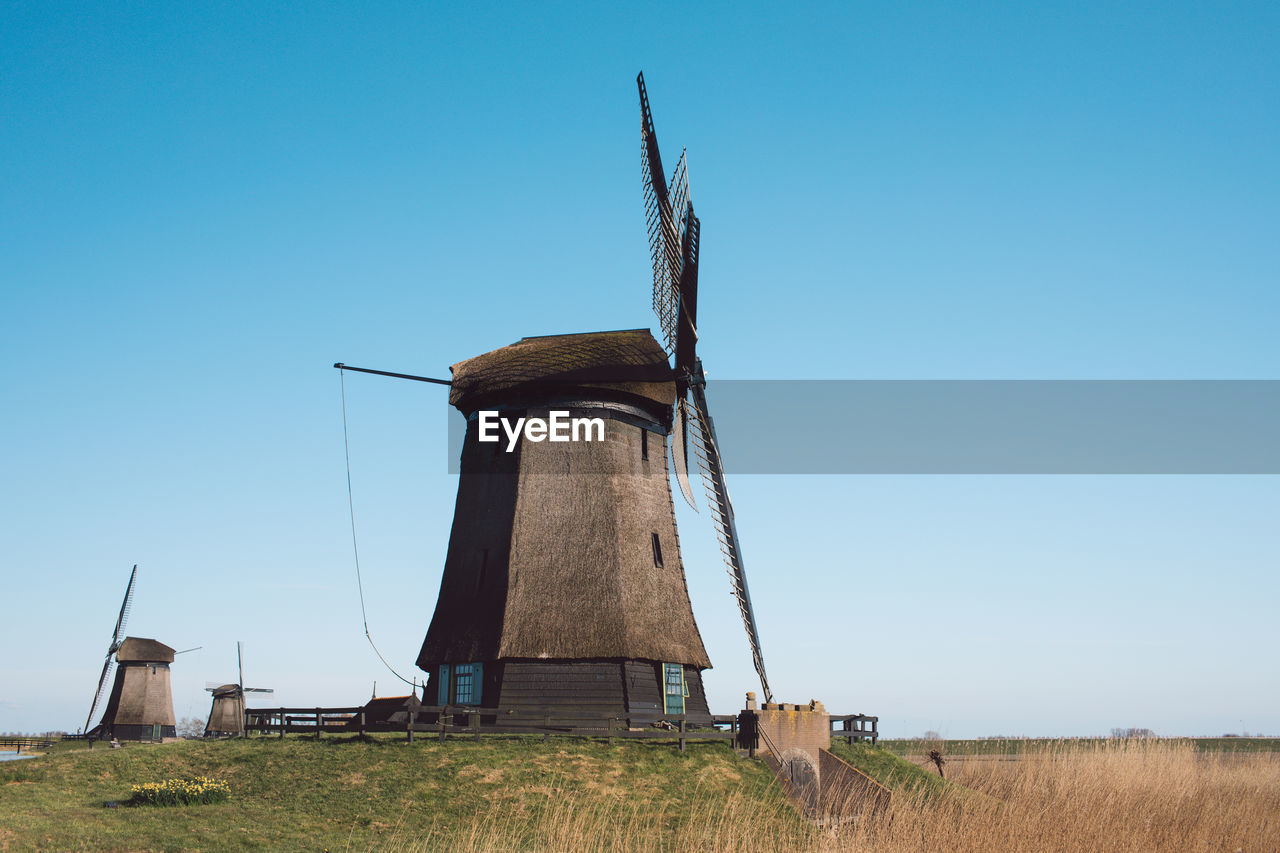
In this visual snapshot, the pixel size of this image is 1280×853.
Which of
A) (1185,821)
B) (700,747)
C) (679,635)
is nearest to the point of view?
(1185,821)

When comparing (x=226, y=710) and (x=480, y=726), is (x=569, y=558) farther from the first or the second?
(x=226, y=710)

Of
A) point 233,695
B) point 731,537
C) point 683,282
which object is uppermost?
point 683,282

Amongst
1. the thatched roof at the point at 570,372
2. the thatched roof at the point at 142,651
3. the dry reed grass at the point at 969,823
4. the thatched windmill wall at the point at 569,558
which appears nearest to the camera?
the dry reed grass at the point at 969,823

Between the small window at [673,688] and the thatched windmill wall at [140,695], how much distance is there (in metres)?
36.4

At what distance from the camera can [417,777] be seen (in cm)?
1734

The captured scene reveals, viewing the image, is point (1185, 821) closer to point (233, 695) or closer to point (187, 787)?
point (187, 787)

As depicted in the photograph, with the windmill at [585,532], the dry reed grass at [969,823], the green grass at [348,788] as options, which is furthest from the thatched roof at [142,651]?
the dry reed grass at [969,823]

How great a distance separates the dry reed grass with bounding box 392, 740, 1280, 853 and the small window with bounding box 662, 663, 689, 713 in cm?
466

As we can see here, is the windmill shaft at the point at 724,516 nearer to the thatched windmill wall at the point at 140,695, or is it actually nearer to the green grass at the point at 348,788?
the green grass at the point at 348,788

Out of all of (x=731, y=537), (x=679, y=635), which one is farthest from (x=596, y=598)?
(x=731, y=537)

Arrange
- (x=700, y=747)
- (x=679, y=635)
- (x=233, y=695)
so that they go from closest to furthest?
(x=700, y=747)
(x=679, y=635)
(x=233, y=695)

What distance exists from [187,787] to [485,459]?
9637mm

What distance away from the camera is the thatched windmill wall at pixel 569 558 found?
69.6ft

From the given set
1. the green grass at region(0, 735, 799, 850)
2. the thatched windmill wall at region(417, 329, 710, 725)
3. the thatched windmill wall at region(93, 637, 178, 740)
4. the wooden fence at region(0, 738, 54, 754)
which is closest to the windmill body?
the thatched windmill wall at region(417, 329, 710, 725)
